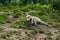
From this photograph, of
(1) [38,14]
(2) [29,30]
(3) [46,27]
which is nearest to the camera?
(2) [29,30]

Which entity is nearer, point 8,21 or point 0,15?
point 8,21

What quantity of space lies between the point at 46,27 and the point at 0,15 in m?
3.14

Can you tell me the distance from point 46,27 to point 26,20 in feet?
3.65

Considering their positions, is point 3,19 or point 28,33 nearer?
point 28,33

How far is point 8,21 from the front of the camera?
14.1m

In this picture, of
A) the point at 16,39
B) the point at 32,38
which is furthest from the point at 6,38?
the point at 32,38

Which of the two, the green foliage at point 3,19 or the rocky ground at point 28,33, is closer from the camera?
the rocky ground at point 28,33

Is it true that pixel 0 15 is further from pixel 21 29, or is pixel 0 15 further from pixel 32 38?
pixel 32 38

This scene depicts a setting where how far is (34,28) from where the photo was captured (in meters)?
12.5

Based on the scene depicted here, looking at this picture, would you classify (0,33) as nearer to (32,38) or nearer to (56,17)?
(32,38)

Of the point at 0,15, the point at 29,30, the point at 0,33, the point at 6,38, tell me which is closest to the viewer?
the point at 6,38

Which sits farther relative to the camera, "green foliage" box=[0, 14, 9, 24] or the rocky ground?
"green foliage" box=[0, 14, 9, 24]

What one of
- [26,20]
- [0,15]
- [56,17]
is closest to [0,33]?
[26,20]

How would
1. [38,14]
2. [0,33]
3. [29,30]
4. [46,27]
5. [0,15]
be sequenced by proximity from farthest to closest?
[38,14]
[0,15]
[46,27]
[29,30]
[0,33]
